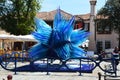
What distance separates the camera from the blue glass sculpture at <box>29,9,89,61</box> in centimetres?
2702

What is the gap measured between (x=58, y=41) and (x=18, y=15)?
2038 centimetres

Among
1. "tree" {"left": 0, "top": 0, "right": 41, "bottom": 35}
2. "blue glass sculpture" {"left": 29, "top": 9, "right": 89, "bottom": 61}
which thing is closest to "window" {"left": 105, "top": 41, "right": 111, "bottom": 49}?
"tree" {"left": 0, "top": 0, "right": 41, "bottom": 35}

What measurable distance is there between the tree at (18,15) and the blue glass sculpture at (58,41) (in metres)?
18.7

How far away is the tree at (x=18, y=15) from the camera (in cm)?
4635

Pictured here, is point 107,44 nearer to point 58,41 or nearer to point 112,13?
point 112,13

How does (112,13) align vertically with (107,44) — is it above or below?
above

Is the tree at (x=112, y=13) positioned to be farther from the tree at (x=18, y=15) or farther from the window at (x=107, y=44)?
the window at (x=107, y=44)

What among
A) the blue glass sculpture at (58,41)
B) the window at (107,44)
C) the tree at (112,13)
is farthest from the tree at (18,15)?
the window at (107,44)

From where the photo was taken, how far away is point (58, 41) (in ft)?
88.6

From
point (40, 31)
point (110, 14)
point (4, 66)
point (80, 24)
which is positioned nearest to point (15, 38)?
point (40, 31)

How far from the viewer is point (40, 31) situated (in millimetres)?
27766

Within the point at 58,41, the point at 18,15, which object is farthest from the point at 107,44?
the point at 58,41

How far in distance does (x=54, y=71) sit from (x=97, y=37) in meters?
43.6

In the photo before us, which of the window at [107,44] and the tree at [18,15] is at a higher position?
the tree at [18,15]
